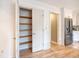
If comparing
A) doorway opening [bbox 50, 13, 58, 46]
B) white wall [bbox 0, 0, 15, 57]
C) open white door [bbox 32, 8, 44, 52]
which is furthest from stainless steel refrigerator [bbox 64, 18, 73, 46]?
white wall [bbox 0, 0, 15, 57]

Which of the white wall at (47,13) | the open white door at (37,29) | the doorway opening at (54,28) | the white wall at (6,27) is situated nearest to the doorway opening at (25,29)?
the open white door at (37,29)

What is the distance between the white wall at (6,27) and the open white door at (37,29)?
4.05ft

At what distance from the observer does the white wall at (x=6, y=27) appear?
3.68 meters

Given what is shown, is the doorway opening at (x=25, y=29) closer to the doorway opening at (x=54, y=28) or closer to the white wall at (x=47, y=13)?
the white wall at (x=47, y=13)

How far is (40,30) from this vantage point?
5227 mm

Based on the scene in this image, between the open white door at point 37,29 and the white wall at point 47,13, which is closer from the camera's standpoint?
A: the white wall at point 47,13

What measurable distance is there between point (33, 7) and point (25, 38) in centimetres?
180

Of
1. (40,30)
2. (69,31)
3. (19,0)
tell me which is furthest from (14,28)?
(69,31)

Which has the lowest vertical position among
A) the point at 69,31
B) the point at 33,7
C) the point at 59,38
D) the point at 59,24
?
the point at 59,38

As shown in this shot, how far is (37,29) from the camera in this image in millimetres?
5070

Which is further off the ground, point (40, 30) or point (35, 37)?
point (40, 30)

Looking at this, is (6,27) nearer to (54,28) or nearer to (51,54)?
(51,54)

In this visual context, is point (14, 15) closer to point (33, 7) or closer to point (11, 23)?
point (11, 23)

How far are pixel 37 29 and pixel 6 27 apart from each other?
5.70 ft
